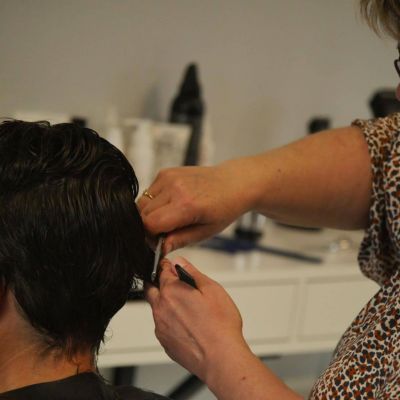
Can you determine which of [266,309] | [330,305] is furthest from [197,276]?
[330,305]

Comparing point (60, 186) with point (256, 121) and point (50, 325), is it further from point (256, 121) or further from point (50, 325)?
point (256, 121)

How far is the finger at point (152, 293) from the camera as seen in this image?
3.76ft

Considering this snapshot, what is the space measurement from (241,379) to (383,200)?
457 mm

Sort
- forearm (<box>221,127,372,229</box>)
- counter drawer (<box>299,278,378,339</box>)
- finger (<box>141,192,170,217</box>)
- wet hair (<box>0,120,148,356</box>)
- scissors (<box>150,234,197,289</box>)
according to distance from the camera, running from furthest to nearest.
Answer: counter drawer (<box>299,278,378,339</box>) < forearm (<box>221,127,372,229</box>) < finger (<box>141,192,170,217</box>) < scissors (<box>150,234,197,289</box>) < wet hair (<box>0,120,148,356</box>)

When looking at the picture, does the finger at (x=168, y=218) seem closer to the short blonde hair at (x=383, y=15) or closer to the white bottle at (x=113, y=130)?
the short blonde hair at (x=383, y=15)

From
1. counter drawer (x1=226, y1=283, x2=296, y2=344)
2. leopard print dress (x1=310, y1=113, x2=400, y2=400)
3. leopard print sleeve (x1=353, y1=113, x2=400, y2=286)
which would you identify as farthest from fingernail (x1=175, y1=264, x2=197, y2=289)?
counter drawer (x1=226, y1=283, x2=296, y2=344)

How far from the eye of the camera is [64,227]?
1.01 metres

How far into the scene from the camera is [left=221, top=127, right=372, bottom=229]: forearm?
134cm

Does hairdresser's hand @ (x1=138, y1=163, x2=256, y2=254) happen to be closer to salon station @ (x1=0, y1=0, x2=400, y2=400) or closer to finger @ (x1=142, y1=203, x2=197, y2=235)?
finger @ (x1=142, y1=203, x2=197, y2=235)

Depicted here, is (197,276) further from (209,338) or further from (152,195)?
(152,195)

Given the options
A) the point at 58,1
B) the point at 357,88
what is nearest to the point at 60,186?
the point at 58,1

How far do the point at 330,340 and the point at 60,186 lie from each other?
5.06 ft

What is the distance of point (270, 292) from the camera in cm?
223

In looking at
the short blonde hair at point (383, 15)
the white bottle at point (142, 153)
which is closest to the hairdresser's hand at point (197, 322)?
the short blonde hair at point (383, 15)
